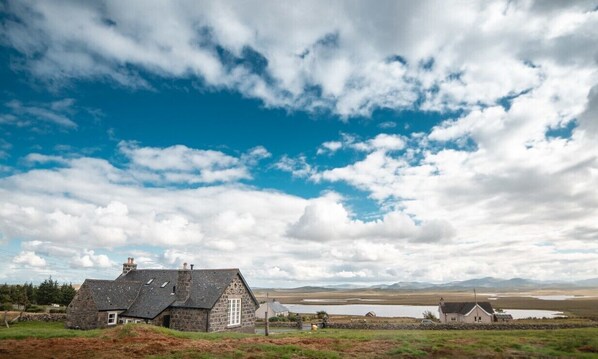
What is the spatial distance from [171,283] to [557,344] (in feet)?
Answer: 122

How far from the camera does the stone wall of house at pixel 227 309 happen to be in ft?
125

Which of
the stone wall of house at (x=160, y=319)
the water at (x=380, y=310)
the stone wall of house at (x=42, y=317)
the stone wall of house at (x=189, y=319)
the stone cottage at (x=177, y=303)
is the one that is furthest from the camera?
the water at (x=380, y=310)

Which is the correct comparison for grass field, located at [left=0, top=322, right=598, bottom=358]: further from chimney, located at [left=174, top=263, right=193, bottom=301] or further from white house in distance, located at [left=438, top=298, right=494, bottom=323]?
white house in distance, located at [left=438, top=298, right=494, bottom=323]

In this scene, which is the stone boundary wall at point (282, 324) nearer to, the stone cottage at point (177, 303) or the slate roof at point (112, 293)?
the stone cottage at point (177, 303)

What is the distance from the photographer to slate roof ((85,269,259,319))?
1549 inches

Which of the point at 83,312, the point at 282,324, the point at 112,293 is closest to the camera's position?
the point at 83,312

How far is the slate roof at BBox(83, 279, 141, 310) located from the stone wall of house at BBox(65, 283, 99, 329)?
56cm

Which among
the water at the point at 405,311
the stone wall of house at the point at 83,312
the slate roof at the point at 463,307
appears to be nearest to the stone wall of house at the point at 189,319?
the stone wall of house at the point at 83,312

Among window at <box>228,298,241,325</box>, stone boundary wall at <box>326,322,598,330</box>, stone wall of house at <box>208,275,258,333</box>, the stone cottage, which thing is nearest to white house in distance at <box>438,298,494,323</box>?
stone boundary wall at <box>326,322,598,330</box>

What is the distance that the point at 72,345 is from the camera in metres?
20.6

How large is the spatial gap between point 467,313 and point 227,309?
56.9 m

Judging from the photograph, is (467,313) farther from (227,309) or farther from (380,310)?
(380,310)

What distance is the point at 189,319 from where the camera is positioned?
3844 cm

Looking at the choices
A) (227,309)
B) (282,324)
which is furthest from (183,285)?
(282,324)
